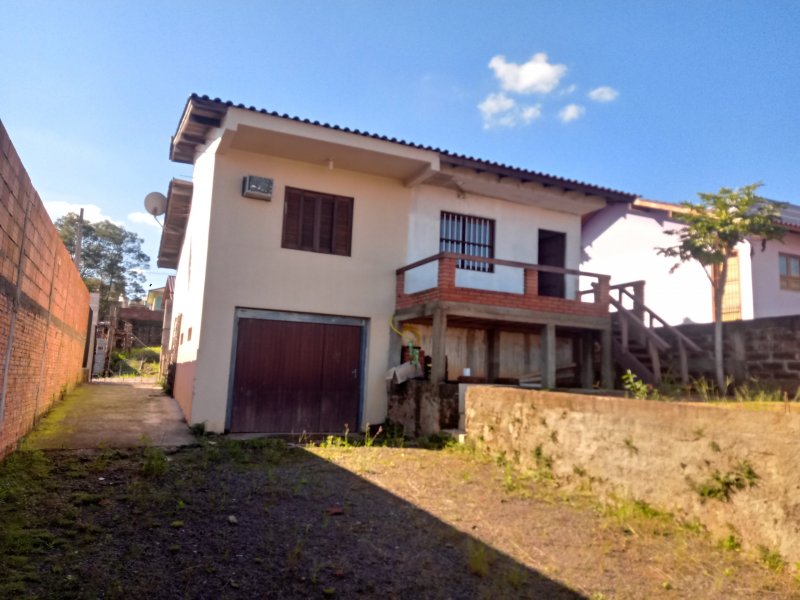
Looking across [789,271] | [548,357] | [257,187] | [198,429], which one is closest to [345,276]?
[257,187]

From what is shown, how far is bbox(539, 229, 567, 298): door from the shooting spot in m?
13.0

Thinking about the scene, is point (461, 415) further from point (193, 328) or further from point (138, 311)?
point (138, 311)

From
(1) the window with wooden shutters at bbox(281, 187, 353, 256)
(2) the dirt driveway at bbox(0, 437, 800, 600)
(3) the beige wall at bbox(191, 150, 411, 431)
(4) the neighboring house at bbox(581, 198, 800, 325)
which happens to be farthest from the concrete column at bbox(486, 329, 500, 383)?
(2) the dirt driveway at bbox(0, 437, 800, 600)

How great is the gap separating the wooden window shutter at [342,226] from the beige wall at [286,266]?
11 cm

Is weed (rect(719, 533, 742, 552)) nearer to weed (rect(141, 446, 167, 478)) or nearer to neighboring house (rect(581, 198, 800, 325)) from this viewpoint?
weed (rect(141, 446, 167, 478))

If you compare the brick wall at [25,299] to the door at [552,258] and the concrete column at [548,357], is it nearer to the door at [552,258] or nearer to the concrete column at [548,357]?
the concrete column at [548,357]

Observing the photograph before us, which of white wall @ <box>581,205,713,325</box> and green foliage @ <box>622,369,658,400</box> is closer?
green foliage @ <box>622,369,658,400</box>

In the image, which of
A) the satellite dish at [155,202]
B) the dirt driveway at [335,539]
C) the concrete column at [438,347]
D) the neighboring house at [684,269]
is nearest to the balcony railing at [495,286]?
the concrete column at [438,347]

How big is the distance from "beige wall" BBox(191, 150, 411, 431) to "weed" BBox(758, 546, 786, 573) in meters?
7.40

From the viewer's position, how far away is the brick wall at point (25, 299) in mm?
5137

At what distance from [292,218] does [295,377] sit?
290 centimetres

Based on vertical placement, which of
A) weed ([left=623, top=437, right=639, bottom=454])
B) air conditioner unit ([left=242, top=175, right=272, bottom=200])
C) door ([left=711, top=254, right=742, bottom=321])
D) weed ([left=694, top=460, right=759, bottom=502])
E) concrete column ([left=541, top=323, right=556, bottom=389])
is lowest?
weed ([left=694, top=460, right=759, bottom=502])

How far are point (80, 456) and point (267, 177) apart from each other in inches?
220

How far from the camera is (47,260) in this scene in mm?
7473
